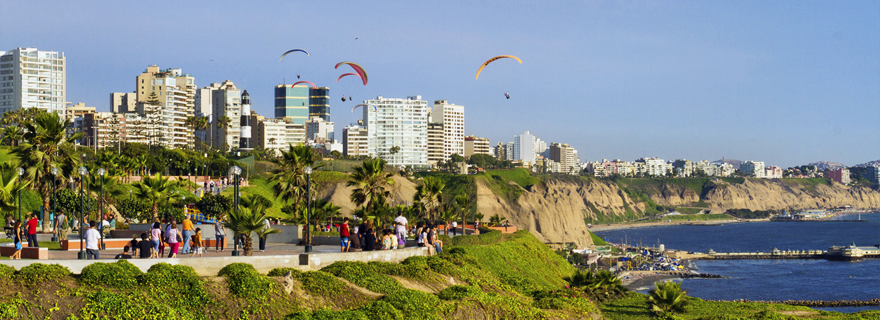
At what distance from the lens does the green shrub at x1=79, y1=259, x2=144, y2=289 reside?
1730cm

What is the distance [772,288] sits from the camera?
94.1 meters

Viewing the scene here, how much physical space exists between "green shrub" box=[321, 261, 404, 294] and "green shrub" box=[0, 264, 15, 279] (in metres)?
8.73

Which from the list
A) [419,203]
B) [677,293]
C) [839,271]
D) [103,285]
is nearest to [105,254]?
→ [103,285]

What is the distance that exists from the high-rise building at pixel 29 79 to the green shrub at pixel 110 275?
155 metres

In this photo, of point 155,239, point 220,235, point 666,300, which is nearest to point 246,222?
point 155,239

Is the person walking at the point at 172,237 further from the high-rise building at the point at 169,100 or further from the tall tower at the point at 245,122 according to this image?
the high-rise building at the point at 169,100

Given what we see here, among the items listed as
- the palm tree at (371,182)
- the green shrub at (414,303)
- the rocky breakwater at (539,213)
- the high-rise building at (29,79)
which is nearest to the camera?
the green shrub at (414,303)

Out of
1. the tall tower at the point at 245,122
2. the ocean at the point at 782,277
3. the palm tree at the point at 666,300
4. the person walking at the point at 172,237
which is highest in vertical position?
the tall tower at the point at 245,122

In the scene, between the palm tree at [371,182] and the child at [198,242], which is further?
the palm tree at [371,182]

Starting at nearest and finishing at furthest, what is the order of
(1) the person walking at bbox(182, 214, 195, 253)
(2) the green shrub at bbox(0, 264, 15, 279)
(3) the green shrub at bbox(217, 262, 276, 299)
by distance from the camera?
(2) the green shrub at bbox(0, 264, 15, 279), (3) the green shrub at bbox(217, 262, 276, 299), (1) the person walking at bbox(182, 214, 195, 253)

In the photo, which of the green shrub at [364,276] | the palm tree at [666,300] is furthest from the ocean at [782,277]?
the green shrub at [364,276]

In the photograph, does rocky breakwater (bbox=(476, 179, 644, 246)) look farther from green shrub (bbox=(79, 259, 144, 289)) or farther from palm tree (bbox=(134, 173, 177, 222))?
green shrub (bbox=(79, 259, 144, 289))

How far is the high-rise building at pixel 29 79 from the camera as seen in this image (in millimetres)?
A: 152750

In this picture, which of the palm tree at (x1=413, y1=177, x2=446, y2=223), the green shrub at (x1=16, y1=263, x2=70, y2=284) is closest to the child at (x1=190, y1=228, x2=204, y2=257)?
the green shrub at (x1=16, y1=263, x2=70, y2=284)
